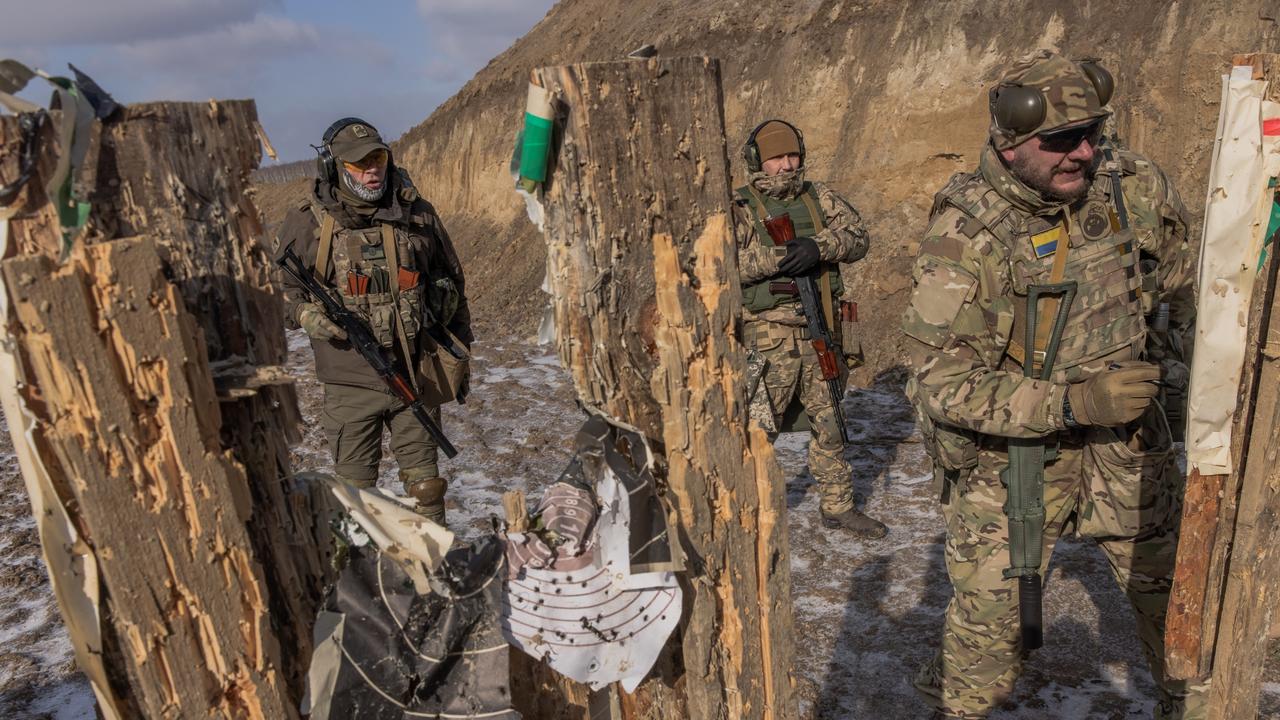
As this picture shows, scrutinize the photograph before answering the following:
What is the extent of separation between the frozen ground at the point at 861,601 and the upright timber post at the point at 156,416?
2448 millimetres

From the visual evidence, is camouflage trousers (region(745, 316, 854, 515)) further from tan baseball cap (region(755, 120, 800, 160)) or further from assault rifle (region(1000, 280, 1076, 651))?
assault rifle (region(1000, 280, 1076, 651))

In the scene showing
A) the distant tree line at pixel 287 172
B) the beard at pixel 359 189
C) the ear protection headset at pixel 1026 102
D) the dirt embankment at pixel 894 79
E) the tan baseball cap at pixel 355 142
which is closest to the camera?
the ear protection headset at pixel 1026 102

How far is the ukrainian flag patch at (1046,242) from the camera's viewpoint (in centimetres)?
236

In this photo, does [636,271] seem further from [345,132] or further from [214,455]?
[345,132]

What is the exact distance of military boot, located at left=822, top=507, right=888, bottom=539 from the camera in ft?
14.8

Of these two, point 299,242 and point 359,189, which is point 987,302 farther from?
point 299,242

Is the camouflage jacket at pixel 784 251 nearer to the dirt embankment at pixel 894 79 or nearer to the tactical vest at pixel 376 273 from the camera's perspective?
the tactical vest at pixel 376 273

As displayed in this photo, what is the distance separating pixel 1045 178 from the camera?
2.28 m

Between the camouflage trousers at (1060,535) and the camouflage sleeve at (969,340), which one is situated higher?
the camouflage sleeve at (969,340)

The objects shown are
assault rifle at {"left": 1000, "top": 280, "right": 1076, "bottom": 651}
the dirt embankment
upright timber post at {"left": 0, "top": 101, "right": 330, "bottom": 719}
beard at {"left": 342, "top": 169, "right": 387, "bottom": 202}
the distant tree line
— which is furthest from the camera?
the distant tree line

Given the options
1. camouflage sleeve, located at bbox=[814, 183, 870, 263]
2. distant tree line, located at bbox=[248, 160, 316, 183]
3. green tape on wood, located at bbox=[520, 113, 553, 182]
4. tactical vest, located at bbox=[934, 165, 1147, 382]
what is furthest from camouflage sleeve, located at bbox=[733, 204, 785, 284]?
distant tree line, located at bbox=[248, 160, 316, 183]

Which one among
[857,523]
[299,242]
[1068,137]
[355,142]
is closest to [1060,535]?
[1068,137]

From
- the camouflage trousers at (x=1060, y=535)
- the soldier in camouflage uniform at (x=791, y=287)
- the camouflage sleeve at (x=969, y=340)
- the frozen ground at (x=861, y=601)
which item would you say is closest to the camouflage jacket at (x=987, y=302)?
the camouflage sleeve at (x=969, y=340)

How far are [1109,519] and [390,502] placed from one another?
214 centimetres
